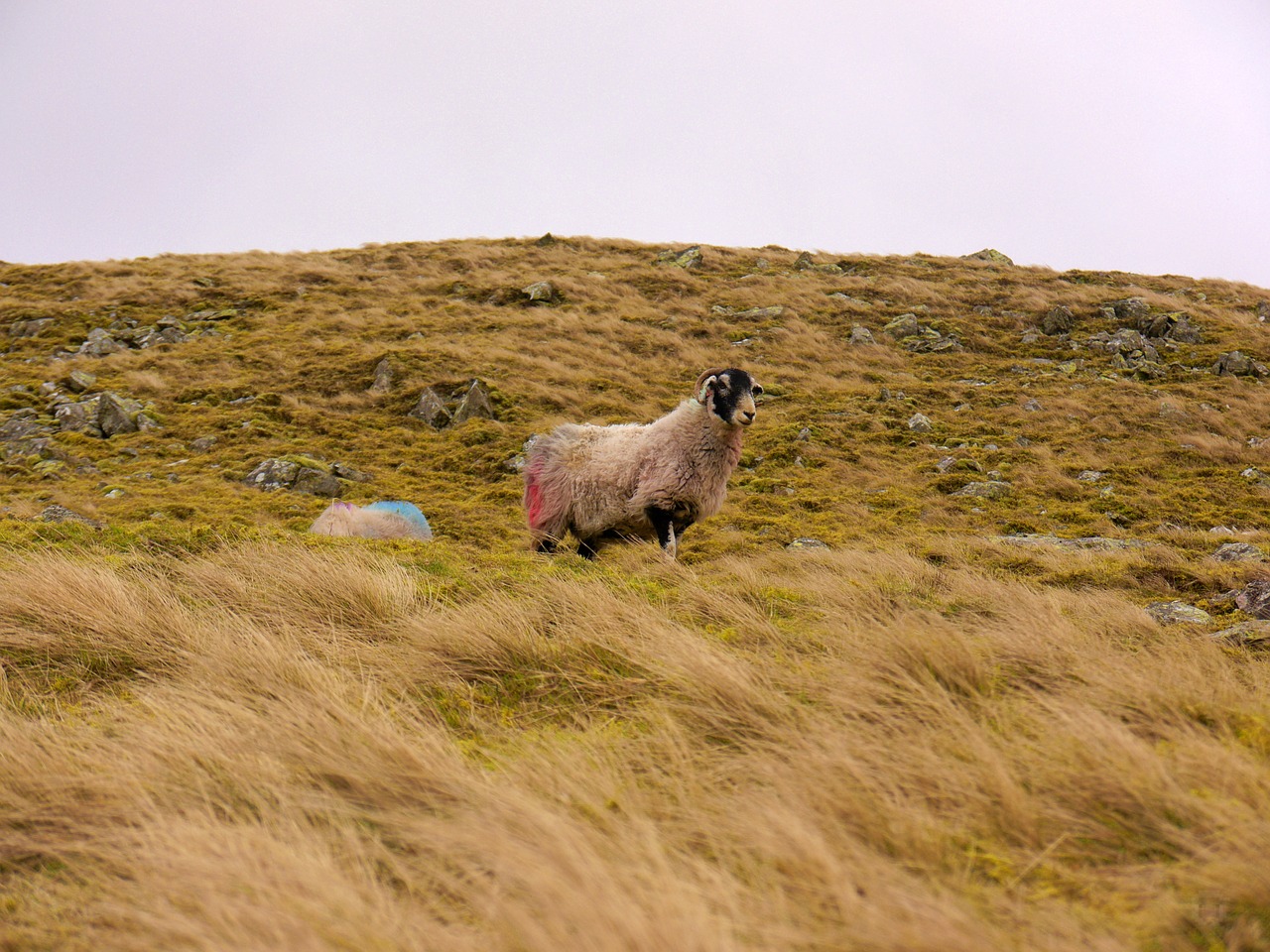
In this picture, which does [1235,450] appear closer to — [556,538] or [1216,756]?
[556,538]

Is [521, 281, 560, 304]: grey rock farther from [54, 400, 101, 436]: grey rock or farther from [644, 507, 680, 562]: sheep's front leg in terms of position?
[644, 507, 680, 562]: sheep's front leg

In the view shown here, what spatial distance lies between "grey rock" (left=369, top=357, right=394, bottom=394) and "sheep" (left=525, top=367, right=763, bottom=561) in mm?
12956

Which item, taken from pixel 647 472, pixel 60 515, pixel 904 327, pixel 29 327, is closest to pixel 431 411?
pixel 60 515

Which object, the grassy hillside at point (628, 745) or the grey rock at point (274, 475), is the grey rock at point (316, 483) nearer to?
the grey rock at point (274, 475)

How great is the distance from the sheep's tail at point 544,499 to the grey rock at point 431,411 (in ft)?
33.6

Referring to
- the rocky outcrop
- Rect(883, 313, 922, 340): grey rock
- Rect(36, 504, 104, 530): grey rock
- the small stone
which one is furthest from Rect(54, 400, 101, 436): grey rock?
Rect(883, 313, 922, 340): grey rock

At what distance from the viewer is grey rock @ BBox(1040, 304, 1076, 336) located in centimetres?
2728

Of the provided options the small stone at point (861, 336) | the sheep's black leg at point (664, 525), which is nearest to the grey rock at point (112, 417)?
the sheep's black leg at point (664, 525)

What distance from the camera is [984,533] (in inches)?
511

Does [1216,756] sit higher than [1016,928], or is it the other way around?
[1216,756]

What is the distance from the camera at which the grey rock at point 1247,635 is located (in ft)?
17.6

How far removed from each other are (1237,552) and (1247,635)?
4.74 m

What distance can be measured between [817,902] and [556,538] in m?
8.49

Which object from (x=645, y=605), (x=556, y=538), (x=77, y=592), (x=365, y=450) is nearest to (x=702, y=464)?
(x=556, y=538)
